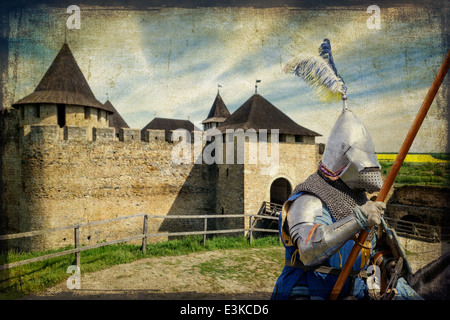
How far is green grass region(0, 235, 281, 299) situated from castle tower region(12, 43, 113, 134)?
5.19m

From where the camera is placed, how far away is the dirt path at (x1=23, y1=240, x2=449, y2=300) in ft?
12.3

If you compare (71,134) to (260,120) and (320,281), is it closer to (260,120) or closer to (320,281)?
(260,120)

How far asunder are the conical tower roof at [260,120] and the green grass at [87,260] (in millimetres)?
4070

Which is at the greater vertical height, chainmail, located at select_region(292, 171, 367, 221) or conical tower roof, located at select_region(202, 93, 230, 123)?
conical tower roof, located at select_region(202, 93, 230, 123)

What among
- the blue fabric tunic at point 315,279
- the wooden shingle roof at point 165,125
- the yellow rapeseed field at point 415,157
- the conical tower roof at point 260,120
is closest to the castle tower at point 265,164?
the conical tower roof at point 260,120

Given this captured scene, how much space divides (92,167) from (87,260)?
21.6 ft

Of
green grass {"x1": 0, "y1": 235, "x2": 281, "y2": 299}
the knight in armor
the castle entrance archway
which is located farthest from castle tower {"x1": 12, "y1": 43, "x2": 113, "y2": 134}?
the knight in armor

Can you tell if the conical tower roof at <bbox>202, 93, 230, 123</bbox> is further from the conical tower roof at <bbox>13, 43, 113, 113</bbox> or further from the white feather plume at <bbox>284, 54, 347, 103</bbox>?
the white feather plume at <bbox>284, 54, 347, 103</bbox>

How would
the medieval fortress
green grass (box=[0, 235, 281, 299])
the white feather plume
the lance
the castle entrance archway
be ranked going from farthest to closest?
1. the castle entrance archway
2. the medieval fortress
3. green grass (box=[0, 235, 281, 299])
4. the white feather plume
5. the lance

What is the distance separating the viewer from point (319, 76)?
6.79 ft

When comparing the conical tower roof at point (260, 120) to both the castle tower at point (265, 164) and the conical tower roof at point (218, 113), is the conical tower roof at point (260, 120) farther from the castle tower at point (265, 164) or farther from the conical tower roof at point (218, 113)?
the conical tower roof at point (218, 113)
